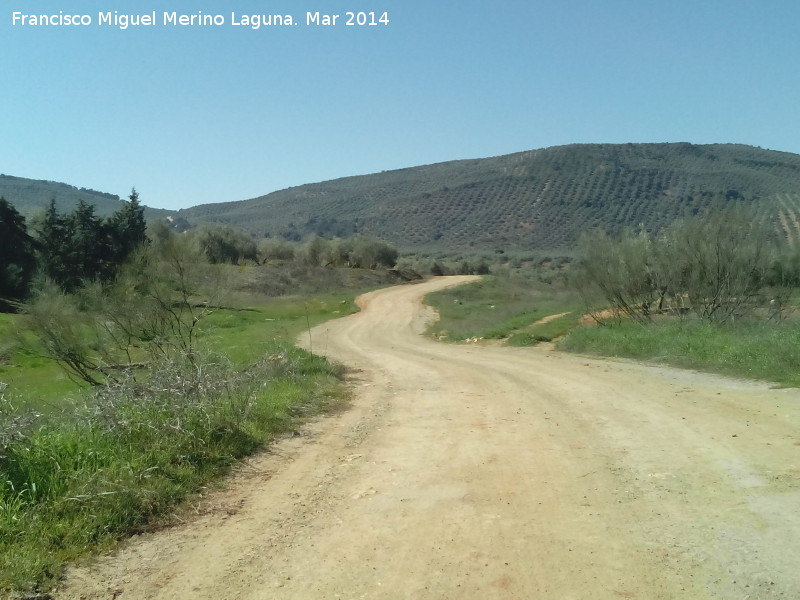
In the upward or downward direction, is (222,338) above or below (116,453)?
below

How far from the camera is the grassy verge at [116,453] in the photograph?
5.21 m

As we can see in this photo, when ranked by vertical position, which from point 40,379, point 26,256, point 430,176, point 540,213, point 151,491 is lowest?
point 40,379

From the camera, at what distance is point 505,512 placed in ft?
19.5

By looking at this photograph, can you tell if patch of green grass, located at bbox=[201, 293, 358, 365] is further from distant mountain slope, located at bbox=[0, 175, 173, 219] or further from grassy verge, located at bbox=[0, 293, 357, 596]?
distant mountain slope, located at bbox=[0, 175, 173, 219]

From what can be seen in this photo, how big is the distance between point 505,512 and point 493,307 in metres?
38.9

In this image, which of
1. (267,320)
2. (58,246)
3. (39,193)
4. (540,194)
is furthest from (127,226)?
(39,193)

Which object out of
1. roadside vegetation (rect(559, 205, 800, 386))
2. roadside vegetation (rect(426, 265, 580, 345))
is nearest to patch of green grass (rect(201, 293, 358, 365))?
roadside vegetation (rect(426, 265, 580, 345))

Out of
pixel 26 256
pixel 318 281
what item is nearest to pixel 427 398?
pixel 26 256

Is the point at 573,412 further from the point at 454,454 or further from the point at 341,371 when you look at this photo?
the point at 341,371

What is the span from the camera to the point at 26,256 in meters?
40.9

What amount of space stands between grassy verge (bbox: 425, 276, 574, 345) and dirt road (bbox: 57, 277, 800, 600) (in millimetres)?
16498

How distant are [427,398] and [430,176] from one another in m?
127

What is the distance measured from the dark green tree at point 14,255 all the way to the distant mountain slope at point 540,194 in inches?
2219

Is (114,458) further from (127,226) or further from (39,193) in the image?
(39,193)
